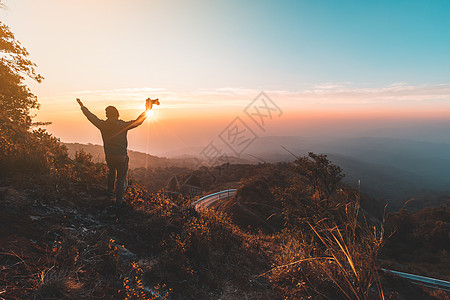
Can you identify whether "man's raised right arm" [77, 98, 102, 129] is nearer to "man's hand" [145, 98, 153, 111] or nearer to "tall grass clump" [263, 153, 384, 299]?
"man's hand" [145, 98, 153, 111]

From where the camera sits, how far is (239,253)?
214 inches

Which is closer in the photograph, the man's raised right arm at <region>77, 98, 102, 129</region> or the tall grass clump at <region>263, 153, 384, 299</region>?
the tall grass clump at <region>263, 153, 384, 299</region>

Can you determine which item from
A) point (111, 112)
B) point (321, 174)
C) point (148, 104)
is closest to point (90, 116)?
point (111, 112)

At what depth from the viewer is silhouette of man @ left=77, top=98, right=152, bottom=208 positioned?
5.15m

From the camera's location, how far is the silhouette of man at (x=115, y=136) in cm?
515

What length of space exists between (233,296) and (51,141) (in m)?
9.80

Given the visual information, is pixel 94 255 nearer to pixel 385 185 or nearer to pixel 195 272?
pixel 195 272

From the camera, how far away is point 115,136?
17.0ft

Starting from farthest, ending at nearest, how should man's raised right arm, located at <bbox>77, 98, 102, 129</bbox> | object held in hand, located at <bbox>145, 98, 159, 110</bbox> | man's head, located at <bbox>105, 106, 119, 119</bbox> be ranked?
1. object held in hand, located at <bbox>145, 98, 159, 110</bbox>
2. man's head, located at <bbox>105, 106, 119, 119</bbox>
3. man's raised right arm, located at <bbox>77, 98, 102, 129</bbox>

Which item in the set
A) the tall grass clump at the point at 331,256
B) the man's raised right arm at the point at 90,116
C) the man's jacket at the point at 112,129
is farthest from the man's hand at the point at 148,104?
the tall grass clump at the point at 331,256

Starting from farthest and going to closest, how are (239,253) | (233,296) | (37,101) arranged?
1. (37,101)
2. (239,253)
3. (233,296)

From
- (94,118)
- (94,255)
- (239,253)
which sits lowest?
(239,253)

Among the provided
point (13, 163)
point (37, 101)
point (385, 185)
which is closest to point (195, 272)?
point (13, 163)

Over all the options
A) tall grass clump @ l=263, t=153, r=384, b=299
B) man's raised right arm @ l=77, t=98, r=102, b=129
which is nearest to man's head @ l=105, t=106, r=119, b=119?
man's raised right arm @ l=77, t=98, r=102, b=129
